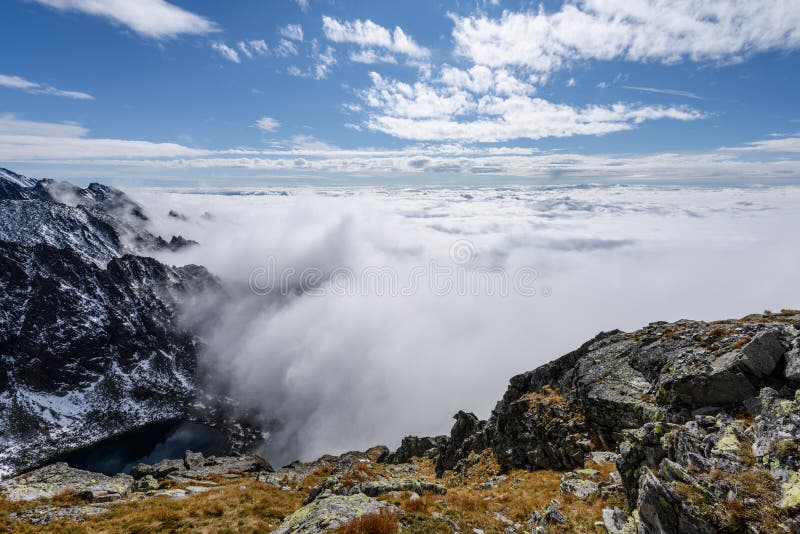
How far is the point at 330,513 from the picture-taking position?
652 inches

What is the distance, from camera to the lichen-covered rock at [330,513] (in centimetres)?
1565

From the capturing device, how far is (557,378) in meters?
51.3

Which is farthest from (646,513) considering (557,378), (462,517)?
(557,378)

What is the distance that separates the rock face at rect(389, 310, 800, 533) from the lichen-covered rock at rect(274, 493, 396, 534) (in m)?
11.7

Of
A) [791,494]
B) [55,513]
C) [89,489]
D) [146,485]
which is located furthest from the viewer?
[146,485]

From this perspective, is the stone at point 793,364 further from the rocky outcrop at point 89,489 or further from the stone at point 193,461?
the stone at point 193,461

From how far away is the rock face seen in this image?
12.0 meters

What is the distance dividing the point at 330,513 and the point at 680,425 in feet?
59.6

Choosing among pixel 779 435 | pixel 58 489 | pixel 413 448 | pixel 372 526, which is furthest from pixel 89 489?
pixel 413 448

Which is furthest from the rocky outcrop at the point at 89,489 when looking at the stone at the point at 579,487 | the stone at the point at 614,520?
the stone at the point at 614,520

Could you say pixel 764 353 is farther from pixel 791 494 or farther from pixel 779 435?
pixel 791 494

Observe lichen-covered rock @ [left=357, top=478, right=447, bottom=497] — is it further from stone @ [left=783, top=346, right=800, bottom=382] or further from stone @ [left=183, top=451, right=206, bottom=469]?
stone @ [left=183, top=451, right=206, bottom=469]

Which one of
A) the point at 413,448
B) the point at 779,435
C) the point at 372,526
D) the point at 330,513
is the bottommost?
the point at 413,448

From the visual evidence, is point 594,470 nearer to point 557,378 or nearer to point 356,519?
point 356,519
